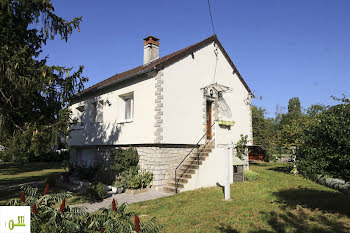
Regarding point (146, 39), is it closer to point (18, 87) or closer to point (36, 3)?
point (36, 3)

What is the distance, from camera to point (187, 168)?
1201 centimetres

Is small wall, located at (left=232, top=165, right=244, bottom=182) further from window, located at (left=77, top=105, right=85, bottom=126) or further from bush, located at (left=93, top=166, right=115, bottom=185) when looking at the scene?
window, located at (left=77, top=105, right=85, bottom=126)

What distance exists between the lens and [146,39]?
16609mm

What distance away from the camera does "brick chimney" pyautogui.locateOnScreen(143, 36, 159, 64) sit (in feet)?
53.3

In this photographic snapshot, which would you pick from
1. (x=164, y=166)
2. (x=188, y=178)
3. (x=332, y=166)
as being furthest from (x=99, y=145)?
(x=332, y=166)

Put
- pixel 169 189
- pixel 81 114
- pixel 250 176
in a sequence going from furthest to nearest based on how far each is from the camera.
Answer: pixel 81 114
pixel 250 176
pixel 169 189

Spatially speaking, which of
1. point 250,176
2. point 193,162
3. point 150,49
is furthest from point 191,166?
point 150,49

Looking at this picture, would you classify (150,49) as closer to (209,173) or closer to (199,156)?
(199,156)

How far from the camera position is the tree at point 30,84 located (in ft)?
23.0

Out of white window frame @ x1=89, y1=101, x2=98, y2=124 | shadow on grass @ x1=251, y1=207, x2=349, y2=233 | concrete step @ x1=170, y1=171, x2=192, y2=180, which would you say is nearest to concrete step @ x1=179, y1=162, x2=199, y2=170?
concrete step @ x1=170, y1=171, x2=192, y2=180

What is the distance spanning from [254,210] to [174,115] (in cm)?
601

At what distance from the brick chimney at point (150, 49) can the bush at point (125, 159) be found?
6.79 m

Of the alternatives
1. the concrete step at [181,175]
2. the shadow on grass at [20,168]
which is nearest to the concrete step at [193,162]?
the concrete step at [181,175]

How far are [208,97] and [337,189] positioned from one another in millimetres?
7415
